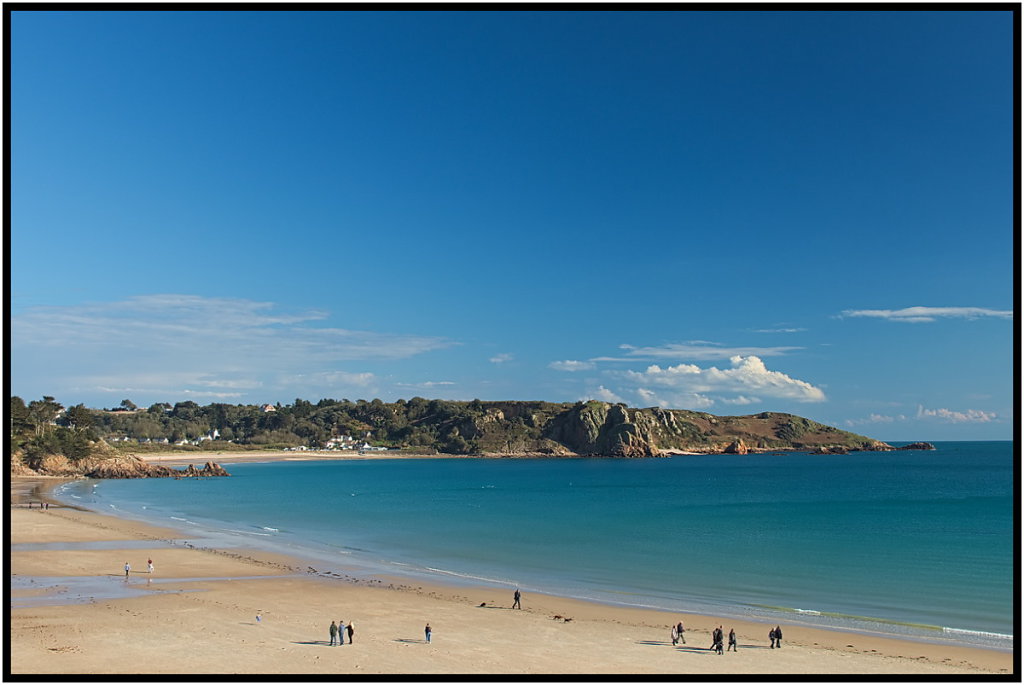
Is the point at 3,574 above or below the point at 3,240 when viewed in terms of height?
below

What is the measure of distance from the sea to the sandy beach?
281 centimetres

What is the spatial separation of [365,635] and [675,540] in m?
29.8

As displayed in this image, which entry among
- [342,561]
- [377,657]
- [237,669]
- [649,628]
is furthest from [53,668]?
[342,561]

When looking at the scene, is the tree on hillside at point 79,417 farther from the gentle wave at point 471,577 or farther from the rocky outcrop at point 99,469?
the gentle wave at point 471,577

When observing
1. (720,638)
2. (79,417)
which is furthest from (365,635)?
(79,417)

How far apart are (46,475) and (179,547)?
70.8m

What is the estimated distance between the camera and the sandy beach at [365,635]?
18.3m

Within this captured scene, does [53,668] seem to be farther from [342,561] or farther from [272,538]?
[272,538]

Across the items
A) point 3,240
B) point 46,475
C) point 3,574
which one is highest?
point 3,240

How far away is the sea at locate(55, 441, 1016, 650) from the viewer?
28.8m

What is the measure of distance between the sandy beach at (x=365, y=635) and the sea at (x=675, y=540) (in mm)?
2807

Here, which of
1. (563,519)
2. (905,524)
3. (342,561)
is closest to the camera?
(342,561)

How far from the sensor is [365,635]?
21.9m

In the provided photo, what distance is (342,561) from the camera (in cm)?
3841
